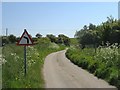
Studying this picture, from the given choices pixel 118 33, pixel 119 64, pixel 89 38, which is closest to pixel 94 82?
pixel 119 64

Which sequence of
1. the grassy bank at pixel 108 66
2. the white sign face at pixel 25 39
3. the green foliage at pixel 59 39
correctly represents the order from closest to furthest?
the grassy bank at pixel 108 66
the white sign face at pixel 25 39
the green foliage at pixel 59 39

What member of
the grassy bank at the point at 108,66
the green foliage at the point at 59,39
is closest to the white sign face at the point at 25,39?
the grassy bank at the point at 108,66

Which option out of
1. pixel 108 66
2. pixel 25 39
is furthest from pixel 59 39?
pixel 25 39

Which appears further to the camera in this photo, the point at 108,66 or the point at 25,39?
the point at 108,66

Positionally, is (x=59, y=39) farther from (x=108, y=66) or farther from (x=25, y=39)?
(x=25, y=39)

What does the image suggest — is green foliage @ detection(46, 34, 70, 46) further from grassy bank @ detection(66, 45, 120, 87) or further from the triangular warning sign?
the triangular warning sign

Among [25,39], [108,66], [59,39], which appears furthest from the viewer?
[59,39]

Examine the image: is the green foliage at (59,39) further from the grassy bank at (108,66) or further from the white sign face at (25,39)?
the white sign face at (25,39)

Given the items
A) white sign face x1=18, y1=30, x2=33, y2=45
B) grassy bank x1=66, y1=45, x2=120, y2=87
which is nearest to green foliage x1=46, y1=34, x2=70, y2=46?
grassy bank x1=66, y1=45, x2=120, y2=87

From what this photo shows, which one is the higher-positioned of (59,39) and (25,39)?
(25,39)

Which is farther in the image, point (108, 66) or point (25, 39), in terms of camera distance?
point (108, 66)

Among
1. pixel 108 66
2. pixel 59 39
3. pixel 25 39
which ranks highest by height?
pixel 25 39

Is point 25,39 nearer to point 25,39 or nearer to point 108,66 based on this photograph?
point 25,39

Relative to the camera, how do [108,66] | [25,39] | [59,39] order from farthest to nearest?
[59,39] → [108,66] → [25,39]
